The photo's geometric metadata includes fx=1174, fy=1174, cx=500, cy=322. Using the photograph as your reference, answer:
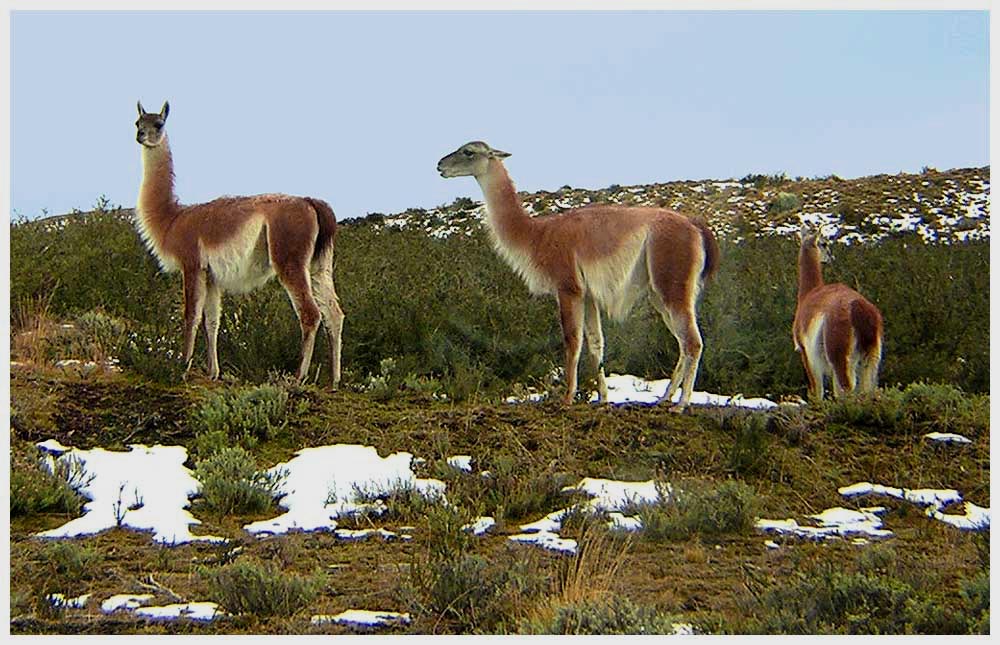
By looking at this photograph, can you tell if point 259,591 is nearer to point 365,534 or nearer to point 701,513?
point 365,534

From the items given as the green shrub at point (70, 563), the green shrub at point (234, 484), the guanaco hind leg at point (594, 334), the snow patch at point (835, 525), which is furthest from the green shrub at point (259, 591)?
the guanaco hind leg at point (594, 334)

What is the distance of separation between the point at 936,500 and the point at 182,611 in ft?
16.5

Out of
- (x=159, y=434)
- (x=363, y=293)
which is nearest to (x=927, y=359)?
(x=363, y=293)

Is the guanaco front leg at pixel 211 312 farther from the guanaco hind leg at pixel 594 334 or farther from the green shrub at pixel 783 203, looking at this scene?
the green shrub at pixel 783 203

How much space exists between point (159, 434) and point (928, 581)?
5.62m

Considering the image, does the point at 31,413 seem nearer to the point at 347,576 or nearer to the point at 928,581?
the point at 347,576

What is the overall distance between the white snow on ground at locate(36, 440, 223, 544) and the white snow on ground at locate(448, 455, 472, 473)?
176cm

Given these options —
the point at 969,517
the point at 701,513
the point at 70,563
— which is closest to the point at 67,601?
the point at 70,563

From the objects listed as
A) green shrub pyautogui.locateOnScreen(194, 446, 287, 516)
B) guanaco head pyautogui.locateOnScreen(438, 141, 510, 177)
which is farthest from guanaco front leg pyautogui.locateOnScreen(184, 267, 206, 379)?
green shrub pyautogui.locateOnScreen(194, 446, 287, 516)

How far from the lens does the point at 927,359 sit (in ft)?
40.3

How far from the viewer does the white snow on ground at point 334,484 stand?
747 cm

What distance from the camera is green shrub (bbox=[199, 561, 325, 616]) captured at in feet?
18.7

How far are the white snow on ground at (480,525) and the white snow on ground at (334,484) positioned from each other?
0.42m

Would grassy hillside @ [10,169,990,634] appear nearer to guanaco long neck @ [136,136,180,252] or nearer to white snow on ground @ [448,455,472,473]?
white snow on ground @ [448,455,472,473]
